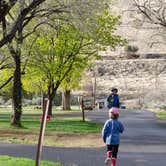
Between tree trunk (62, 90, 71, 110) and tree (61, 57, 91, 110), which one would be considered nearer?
tree (61, 57, 91, 110)

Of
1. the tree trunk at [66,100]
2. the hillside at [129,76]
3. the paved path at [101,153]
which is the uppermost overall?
the hillside at [129,76]

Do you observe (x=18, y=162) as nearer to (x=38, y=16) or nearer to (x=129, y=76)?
(x=38, y=16)

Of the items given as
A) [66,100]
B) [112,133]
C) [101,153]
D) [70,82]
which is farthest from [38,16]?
[66,100]

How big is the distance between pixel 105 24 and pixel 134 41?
226ft

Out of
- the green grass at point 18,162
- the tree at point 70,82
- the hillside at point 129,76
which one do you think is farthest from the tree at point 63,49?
the hillside at point 129,76

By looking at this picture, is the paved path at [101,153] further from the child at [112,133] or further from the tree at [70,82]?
the tree at [70,82]

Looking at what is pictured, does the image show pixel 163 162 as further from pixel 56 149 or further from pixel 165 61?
pixel 165 61

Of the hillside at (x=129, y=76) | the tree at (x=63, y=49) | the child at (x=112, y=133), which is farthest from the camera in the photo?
the hillside at (x=129, y=76)

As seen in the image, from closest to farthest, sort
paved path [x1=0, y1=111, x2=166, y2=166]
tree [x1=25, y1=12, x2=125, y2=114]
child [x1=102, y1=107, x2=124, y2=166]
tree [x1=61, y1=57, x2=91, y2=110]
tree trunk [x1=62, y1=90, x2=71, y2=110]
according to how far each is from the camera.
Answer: child [x1=102, y1=107, x2=124, y2=166] → paved path [x1=0, y1=111, x2=166, y2=166] → tree [x1=25, y1=12, x2=125, y2=114] → tree [x1=61, y1=57, x2=91, y2=110] → tree trunk [x1=62, y1=90, x2=71, y2=110]

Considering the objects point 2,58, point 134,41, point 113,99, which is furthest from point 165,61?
point 113,99

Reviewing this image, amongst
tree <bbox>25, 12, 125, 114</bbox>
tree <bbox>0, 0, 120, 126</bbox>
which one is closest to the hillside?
tree <bbox>25, 12, 125, 114</bbox>

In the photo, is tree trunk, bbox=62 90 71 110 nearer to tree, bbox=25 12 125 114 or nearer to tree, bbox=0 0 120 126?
tree, bbox=25 12 125 114

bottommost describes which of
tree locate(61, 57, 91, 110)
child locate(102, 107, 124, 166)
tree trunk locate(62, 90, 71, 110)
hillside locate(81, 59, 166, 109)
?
child locate(102, 107, 124, 166)

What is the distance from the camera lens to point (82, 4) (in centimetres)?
2134
